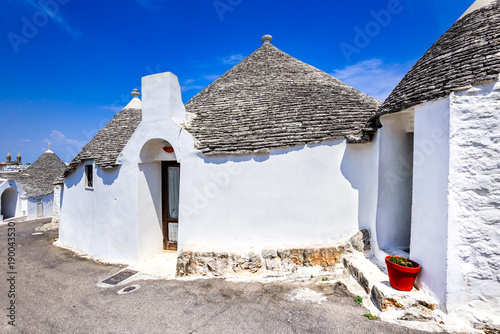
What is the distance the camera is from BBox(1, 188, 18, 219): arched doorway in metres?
22.7

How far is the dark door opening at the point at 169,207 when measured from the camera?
28.7ft

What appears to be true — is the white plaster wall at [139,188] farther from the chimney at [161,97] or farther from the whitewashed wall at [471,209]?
the whitewashed wall at [471,209]

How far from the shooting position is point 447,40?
5.42 metres

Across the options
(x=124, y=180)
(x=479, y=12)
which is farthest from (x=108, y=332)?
(x=479, y=12)

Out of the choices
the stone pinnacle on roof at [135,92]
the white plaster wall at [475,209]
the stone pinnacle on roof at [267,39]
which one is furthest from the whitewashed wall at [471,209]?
the stone pinnacle on roof at [135,92]

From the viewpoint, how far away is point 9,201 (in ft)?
75.3

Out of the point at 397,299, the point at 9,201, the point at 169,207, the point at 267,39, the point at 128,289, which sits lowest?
the point at 9,201

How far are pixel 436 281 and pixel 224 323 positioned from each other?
3.97 m

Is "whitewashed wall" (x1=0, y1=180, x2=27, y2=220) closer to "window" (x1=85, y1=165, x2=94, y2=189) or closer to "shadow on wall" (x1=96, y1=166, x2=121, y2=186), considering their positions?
"window" (x1=85, y1=165, x2=94, y2=189)

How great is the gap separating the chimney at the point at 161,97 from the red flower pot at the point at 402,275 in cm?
710

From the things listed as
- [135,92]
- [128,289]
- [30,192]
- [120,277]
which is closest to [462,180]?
[128,289]

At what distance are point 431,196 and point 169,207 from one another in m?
8.09

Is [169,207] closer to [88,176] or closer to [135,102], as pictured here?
[88,176]

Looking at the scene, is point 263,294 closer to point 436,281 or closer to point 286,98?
point 436,281
